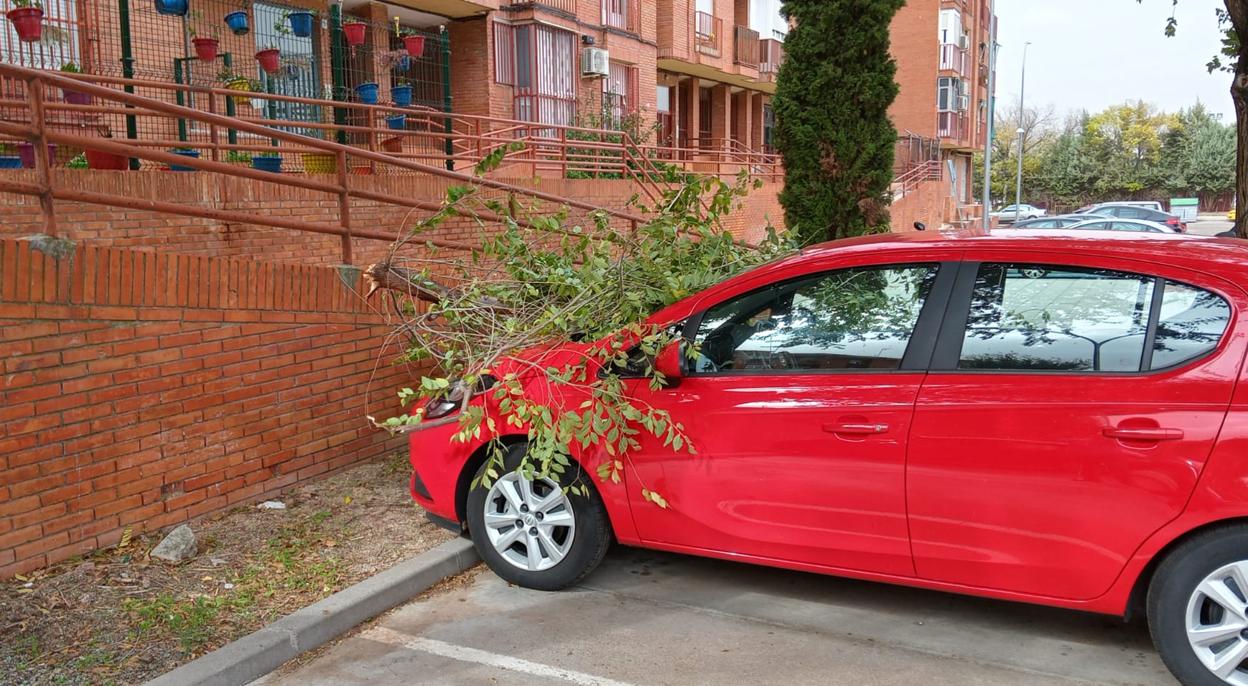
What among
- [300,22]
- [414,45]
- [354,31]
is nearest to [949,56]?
[414,45]

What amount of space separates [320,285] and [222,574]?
199 cm

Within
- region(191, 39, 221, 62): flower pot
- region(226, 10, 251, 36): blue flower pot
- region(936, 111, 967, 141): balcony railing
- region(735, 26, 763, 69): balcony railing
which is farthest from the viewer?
region(936, 111, 967, 141): balcony railing

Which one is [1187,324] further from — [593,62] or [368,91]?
[593,62]

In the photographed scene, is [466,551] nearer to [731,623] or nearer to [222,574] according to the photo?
[222,574]

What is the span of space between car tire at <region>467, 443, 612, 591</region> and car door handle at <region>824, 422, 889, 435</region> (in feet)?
3.94

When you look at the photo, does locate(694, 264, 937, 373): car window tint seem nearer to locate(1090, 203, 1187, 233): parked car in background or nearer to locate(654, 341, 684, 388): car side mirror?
locate(654, 341, 684, 388): car side mirror

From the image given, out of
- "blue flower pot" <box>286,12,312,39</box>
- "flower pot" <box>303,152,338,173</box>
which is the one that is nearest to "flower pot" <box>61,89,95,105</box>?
"flower pot" <box>303,152,338,173</box>

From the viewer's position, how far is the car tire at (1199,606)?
10.7 ft

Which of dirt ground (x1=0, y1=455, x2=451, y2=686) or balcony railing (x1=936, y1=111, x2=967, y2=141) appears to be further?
balcony railing (x1=936, y1=111, x2=967, y2=141)

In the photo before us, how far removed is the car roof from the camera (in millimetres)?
3527

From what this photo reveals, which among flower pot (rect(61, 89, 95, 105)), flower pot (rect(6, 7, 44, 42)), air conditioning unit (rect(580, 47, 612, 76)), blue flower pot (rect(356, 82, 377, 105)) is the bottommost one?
flower pot (rect(61, 89, 95, 105))

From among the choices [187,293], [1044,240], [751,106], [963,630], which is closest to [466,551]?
[187,293]

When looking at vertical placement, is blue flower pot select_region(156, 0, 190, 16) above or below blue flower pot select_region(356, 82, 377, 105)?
above

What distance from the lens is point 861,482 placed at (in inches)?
149
